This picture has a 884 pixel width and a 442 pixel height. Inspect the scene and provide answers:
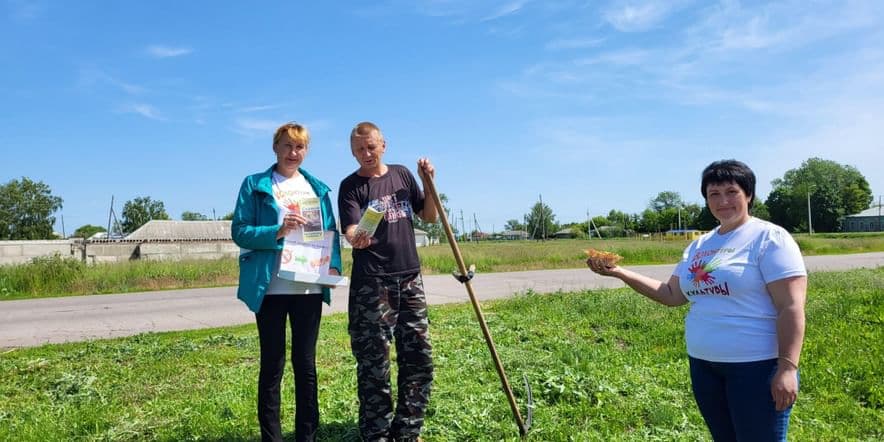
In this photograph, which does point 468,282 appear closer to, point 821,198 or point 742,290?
point 742,290

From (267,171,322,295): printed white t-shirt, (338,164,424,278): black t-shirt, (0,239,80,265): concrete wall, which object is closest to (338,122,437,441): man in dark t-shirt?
(338,164,424,278): black t-shirt

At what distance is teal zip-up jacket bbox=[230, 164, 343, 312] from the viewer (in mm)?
3494

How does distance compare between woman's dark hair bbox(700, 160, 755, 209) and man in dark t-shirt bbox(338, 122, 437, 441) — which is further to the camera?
man in dark t-shirt bbox(338, 122, 437, 441)

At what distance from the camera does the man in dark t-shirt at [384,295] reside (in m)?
3.67

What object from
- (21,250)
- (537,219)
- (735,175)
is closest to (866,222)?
(537,219)

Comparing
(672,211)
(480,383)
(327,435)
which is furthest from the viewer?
(672,211)

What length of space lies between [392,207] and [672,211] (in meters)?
115

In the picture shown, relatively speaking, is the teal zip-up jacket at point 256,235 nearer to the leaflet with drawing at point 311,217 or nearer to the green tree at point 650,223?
the leaflet with drawing at point 311,217

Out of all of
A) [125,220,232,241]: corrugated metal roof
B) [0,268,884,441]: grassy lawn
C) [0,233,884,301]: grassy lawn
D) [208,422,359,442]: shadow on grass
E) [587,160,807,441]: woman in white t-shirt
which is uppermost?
[125,220,232,241]: corrugated metal roof

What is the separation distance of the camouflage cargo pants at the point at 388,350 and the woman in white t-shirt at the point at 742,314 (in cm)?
170

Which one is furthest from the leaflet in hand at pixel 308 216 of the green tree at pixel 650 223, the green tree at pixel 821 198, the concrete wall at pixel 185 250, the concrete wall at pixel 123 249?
the green tree at pixel 650 223

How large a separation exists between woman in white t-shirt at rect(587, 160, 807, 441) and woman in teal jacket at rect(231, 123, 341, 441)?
2.19 metres

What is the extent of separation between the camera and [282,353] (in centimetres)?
364

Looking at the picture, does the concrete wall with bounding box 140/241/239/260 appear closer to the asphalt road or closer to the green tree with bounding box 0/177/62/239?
the asphalt road
